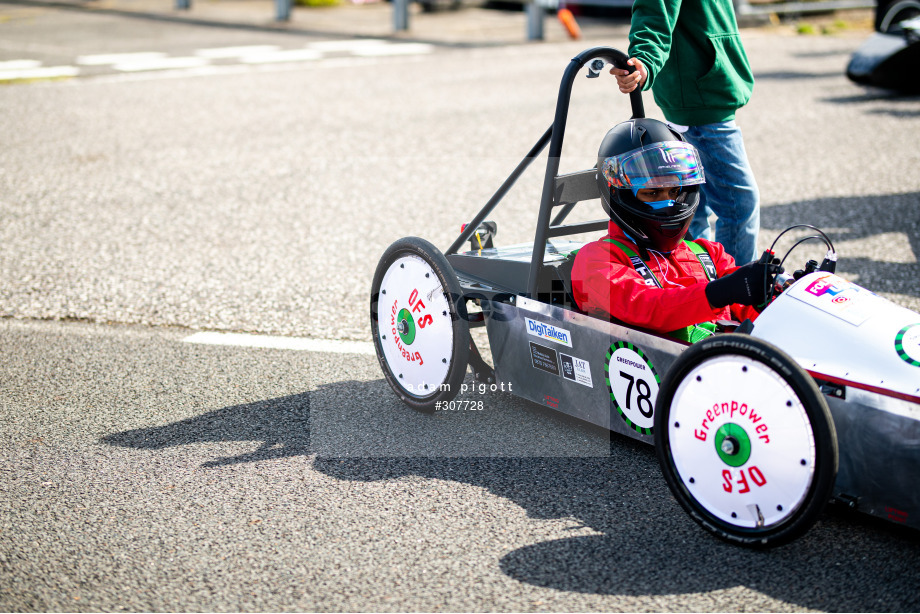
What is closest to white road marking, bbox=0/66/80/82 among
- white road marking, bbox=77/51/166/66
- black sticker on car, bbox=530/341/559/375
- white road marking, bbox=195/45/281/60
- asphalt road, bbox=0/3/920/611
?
white road marking, bbox=77/51/166/66

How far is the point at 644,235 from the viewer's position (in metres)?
3.43

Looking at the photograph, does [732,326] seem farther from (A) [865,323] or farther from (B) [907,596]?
(B) [907,596]

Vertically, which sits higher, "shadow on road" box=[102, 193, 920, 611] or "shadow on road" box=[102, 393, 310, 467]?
"shadow on road" box=[102, 193, 920, 611]

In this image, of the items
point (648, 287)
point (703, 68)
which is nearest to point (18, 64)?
point (703, 68)

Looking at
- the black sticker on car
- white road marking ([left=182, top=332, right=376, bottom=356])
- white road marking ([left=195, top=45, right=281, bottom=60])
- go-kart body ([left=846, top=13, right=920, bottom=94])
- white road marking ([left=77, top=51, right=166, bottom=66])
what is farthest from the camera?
white road marking ([left=195, top=45, right=281, bottom=60])

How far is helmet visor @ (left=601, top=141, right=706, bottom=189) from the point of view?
3.33m

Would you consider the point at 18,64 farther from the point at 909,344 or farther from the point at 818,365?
the point at 909,344

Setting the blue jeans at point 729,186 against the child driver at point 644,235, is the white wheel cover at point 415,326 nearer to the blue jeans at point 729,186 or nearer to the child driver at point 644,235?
the child driver at point 644,235

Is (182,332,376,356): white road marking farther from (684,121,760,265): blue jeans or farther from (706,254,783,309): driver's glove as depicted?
(706,254,783,309): driver's glove

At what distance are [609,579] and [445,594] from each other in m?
0.48

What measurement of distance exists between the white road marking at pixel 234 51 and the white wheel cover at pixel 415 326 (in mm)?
10413

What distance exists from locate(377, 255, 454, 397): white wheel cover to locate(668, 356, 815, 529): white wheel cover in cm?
113

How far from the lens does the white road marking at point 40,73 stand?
11727 mm

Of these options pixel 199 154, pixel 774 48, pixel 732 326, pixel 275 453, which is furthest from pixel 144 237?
pixel 774 48
